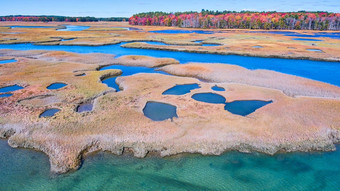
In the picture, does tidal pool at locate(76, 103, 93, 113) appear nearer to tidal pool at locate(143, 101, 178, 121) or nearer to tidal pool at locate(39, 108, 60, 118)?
tidal pool at locate(39, 108, 60, 118)

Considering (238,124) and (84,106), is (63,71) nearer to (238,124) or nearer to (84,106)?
(84,106)

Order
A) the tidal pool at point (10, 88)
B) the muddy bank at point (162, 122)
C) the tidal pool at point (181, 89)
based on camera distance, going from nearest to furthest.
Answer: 1. the muddy bank at point (162, 122)
2. the tidal pool at point (181, 89)
3. the tidal pool at point (10, 88)

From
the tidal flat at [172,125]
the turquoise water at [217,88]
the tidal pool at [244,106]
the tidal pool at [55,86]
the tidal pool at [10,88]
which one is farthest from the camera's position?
the tidal pool at [55,86]

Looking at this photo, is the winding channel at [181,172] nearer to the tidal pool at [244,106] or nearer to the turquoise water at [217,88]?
the tidal pool at [244,106]

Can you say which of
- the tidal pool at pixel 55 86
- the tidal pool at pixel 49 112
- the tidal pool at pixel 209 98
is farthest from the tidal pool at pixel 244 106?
the tidal pool at pixel 55 86

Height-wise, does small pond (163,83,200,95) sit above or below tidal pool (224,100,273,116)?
above

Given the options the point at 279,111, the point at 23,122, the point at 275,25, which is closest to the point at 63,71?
the point at 23,122

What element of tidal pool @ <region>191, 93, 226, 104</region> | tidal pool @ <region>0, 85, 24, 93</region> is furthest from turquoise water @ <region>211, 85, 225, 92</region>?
tidal pool @ <region>0, 85, 24, 93</region>
